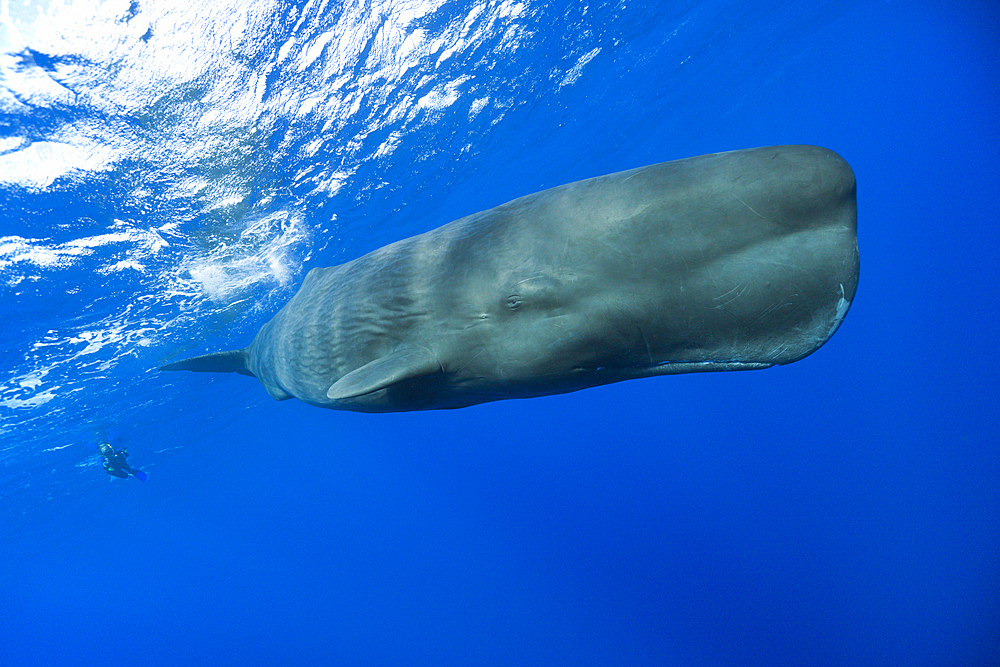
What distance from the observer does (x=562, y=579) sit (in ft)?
139

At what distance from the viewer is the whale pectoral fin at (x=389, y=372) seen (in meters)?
2.34

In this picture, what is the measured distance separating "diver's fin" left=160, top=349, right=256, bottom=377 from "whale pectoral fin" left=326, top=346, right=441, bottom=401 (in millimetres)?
4525

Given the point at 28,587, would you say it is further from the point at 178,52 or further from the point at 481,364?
the point at 481,364

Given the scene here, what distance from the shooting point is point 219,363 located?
21.1 ft

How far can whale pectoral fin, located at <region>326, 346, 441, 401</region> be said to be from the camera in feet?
7.68

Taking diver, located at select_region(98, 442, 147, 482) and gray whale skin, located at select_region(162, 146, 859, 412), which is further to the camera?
diver, located at select_region(98, 442, 147, 482)

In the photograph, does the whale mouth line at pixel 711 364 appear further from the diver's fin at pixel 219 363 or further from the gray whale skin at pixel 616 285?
the diver's fin at pixel 219 363

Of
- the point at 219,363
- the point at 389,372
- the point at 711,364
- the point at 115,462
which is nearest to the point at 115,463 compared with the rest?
the point at 115,462

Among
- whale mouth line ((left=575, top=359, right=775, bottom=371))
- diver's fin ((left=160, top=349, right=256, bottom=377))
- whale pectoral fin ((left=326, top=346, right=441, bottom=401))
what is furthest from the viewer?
diver's fin ((left=160, top=349, right=256, bottom=377))

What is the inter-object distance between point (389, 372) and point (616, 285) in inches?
51.9

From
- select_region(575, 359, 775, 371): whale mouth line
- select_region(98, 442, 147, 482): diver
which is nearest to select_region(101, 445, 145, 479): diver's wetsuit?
select_region(98, 442, 147, 482): diver

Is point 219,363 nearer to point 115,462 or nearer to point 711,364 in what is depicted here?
point 711,364

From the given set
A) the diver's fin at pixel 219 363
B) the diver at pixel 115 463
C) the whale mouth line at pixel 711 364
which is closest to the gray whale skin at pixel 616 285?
the whale mouth line at pixel 711 364

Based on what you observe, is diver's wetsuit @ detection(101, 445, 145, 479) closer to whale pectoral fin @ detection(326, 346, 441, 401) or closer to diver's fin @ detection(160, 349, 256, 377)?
diver's fin @ detection(160, 349, 256, 377)
